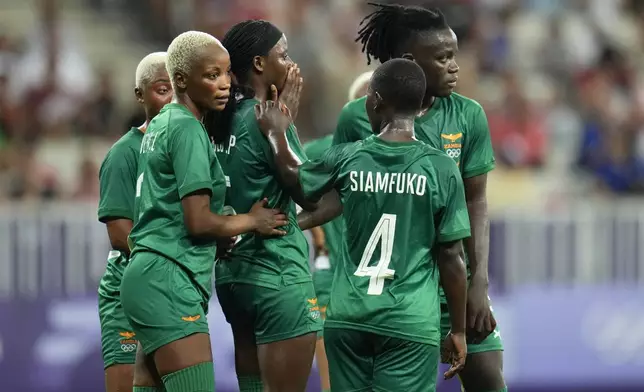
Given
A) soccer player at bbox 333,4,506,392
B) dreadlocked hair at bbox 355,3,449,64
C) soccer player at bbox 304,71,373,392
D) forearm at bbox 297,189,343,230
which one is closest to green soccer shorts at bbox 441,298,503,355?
soccer player at bbox 333,4,506,392

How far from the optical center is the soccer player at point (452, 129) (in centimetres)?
639

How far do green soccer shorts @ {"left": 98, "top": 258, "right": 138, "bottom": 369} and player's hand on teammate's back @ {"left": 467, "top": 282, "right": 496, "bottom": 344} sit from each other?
1853 millimetres

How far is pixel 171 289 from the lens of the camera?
5730mm

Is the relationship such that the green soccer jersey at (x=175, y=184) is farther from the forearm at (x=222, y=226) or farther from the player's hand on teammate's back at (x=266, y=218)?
the player's hand on teammate's back at (x=266, y=218)

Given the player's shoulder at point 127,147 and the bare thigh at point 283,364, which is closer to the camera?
Result: the bare thigh at point 283,364

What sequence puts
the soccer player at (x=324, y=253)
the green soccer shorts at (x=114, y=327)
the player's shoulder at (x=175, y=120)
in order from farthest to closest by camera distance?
the soccer player at (x=324, y=253) → the green soccer shorts at (x=114, y=327) → the player's shoulder at (x=175, y=120)

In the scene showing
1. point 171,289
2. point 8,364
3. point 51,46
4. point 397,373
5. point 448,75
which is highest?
point 51,46

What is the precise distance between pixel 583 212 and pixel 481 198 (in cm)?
575

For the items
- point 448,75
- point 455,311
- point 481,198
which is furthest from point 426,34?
point 455,311

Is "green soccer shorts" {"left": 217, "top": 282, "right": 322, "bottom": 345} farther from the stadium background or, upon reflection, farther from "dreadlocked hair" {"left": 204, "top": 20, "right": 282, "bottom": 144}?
the stadium background

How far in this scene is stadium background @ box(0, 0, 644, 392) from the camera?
37.5 feet

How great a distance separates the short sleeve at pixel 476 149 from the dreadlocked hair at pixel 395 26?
0.50 m

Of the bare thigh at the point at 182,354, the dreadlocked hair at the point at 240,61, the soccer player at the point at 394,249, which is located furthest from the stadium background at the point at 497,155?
the soccer player at the point at 394,249

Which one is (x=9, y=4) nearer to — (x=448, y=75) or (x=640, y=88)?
(x=640, y=88)
